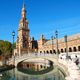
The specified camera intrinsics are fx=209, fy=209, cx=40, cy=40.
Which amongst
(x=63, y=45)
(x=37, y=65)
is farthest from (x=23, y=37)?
(x=37, y=65)

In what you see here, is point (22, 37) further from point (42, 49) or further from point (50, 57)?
point (50, 57)

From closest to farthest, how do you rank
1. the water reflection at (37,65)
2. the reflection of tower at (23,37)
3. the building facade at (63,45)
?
the water reflection at (37,65)
the building facade at (63,45)
the reflection of tower at (23,37)

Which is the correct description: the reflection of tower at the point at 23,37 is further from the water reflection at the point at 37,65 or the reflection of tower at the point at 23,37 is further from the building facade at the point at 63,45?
the water reflection at the point at 37,65

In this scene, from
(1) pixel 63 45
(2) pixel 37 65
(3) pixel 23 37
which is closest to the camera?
(2) pixel 37 65

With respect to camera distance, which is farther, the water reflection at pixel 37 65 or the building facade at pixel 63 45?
the building facade at pixel 63 45

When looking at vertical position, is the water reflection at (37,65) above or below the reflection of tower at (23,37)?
below

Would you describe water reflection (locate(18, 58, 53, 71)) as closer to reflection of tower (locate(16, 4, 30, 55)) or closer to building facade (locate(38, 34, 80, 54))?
building facade (locate(38, 34, 80, 54))

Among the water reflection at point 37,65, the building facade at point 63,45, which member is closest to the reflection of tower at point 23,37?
the building facade at point 63,45

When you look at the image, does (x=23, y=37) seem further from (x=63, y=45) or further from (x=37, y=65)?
(x=37, y=65)

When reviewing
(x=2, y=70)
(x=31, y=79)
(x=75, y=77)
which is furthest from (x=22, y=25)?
(x=75, y=77)

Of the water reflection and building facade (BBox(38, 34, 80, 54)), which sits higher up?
building facade (BBox(38, 34, 80, 54))

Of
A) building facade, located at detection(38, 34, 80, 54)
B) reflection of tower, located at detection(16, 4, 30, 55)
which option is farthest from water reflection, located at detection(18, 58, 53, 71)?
reflection of tower, located at detection(16, 4, 30, 55)

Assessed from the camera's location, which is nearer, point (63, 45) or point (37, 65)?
point (37, 65)

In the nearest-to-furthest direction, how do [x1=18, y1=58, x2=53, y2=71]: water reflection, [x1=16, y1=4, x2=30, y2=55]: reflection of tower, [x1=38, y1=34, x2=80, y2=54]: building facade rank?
[x1=18, y1=58, x2=53, y2=71]: water reflection, [x1=38, y1=34, x2=80, y2=54]: building facade, [x1=16, y1=4, x2=30, y2=55]: reflection of tower
